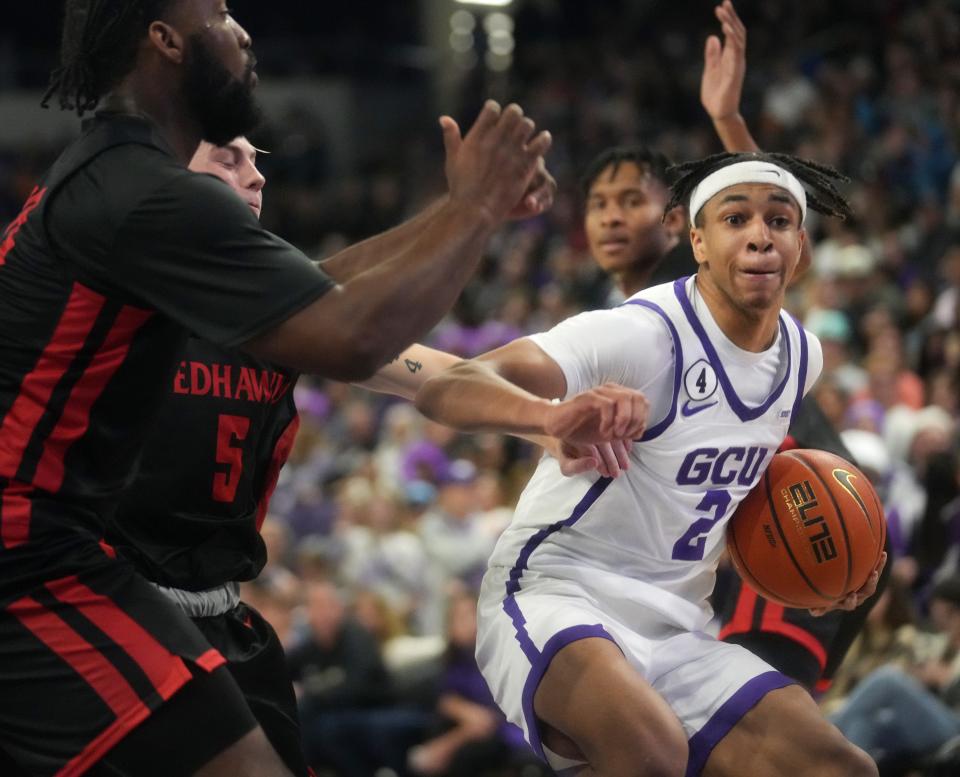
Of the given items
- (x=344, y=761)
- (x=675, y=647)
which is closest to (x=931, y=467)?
(x=344, y=761)

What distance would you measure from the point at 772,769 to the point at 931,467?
4482 millimetres

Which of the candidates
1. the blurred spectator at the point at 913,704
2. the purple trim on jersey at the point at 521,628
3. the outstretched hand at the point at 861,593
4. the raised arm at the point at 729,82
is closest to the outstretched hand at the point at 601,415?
the purple trim on jersey at the point at 521,628

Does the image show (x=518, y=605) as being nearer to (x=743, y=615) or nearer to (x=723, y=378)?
Result: (x=723, y=378)

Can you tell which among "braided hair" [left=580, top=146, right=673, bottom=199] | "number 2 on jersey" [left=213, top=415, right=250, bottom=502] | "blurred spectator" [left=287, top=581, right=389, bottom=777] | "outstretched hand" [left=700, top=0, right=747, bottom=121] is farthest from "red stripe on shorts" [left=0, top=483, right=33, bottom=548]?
"blurred spectator" [left=287, top=581, right=389, bottom=777]

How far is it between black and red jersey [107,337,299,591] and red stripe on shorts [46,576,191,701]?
864 mm

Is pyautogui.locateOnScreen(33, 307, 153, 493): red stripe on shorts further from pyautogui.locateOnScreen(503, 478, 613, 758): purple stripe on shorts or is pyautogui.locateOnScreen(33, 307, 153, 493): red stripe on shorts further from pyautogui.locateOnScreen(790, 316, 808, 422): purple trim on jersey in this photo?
pyautogui.locateOnScreen(790, 316, 808, 422): purple trim on jersey

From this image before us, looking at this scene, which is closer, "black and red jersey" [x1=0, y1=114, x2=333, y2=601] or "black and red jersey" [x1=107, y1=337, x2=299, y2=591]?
"black and red jersey" [x1=0, y1=114, x2=333, y2=601]

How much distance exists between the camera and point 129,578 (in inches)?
120

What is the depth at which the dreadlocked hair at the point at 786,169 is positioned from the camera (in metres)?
4.63

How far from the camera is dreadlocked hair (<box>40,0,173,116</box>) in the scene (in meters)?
3.06

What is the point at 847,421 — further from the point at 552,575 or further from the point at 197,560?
the point at 197,560

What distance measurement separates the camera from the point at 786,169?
4.61 m

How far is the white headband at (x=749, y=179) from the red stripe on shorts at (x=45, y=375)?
223 cm

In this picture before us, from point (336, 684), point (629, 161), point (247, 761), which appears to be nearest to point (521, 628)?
point (247, 761)
